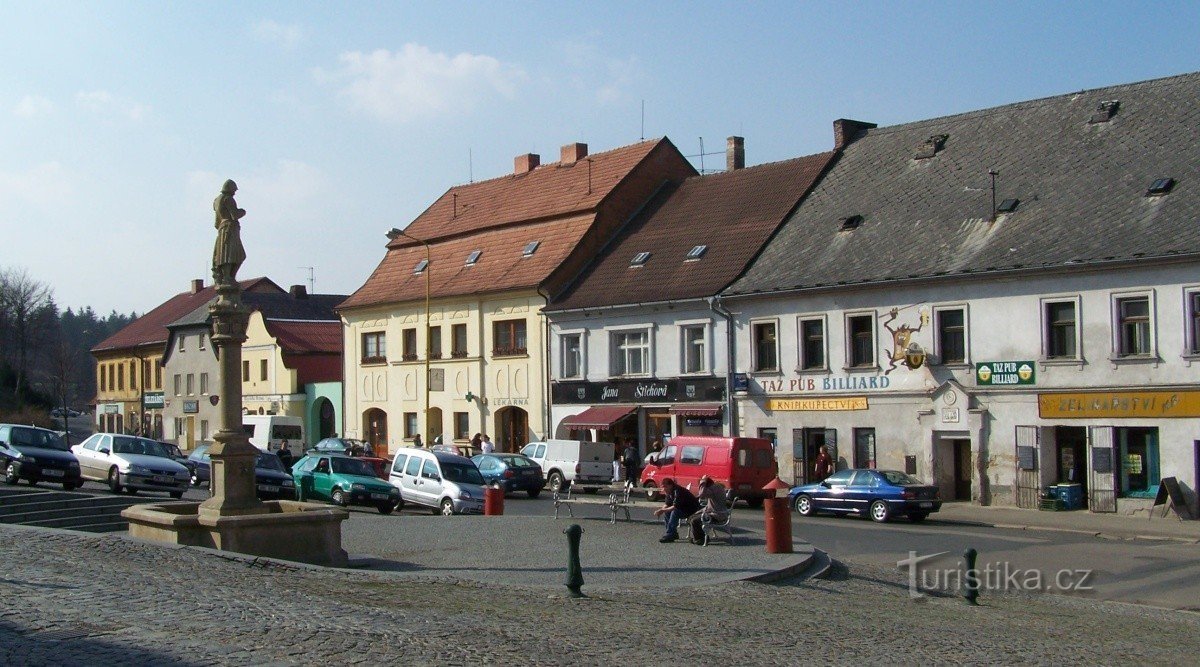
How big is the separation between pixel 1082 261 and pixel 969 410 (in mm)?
5196

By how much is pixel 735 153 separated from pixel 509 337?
40.6ft

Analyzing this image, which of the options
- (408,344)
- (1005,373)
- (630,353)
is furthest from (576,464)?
(408,344)

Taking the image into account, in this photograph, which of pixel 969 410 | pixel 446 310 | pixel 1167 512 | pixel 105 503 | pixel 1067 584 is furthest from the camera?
pixel 446 310

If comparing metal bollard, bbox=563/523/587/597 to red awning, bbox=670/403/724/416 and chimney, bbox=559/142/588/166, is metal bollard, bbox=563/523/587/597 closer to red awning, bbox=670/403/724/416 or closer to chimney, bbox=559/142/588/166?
red awning, bbox=670/403/724/416

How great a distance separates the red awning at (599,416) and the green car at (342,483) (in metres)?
13.2

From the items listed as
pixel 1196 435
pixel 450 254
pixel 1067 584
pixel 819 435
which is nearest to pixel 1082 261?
pixel 1196 435

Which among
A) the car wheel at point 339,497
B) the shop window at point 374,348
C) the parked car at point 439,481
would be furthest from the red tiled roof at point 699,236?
the car wheel at point 339,497

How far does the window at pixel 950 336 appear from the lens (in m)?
35.8

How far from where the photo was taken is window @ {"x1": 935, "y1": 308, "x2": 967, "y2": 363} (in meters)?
35.8

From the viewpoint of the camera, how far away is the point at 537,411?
49125 millimetres

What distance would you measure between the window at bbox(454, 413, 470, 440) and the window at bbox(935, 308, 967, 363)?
22530mm

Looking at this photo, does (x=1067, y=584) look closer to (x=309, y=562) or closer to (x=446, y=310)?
(x=309, y=562)

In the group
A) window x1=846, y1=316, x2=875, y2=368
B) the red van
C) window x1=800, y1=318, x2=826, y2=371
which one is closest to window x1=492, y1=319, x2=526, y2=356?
window x1=800, y1=318, x2=826, y2=371

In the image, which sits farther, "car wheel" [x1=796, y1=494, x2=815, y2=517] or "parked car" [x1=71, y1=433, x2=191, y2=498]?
"parked car" [x1=71, y1=433, x2=191, y2=498]
